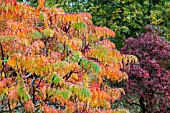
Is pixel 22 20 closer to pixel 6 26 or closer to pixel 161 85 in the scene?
pixel 6 26

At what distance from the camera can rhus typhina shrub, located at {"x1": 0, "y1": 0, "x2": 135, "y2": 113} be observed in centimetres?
362

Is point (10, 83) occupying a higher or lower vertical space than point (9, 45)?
lower

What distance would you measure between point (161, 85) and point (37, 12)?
3481 millimetres

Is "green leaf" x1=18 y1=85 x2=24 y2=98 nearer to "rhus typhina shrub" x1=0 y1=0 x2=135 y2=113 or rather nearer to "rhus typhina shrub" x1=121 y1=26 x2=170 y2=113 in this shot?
"rhus typhina shrub" x1=0 y1=0 x2=135 y2=113

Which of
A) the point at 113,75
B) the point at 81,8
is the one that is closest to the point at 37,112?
the point at 113,75

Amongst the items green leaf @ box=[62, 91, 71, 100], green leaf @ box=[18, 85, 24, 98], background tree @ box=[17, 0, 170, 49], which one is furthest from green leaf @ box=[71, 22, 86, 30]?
background tree @ box=[17, 0, 170, 49]

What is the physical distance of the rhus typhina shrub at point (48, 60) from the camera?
3625 mm

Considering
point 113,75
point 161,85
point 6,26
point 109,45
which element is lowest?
point 161,85

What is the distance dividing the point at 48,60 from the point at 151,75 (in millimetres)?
3628

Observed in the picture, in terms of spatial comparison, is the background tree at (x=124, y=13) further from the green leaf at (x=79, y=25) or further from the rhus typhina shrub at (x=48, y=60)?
the green leaf at (x=79, y=25)

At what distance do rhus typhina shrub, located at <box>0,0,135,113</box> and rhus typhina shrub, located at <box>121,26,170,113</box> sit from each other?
237 centimetres

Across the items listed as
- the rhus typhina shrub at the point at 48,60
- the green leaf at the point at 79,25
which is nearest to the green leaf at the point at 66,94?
the rhus typhina shrub at the point at 48,60

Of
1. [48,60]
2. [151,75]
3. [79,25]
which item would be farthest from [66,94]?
[151,75]

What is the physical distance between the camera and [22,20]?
4.28m
